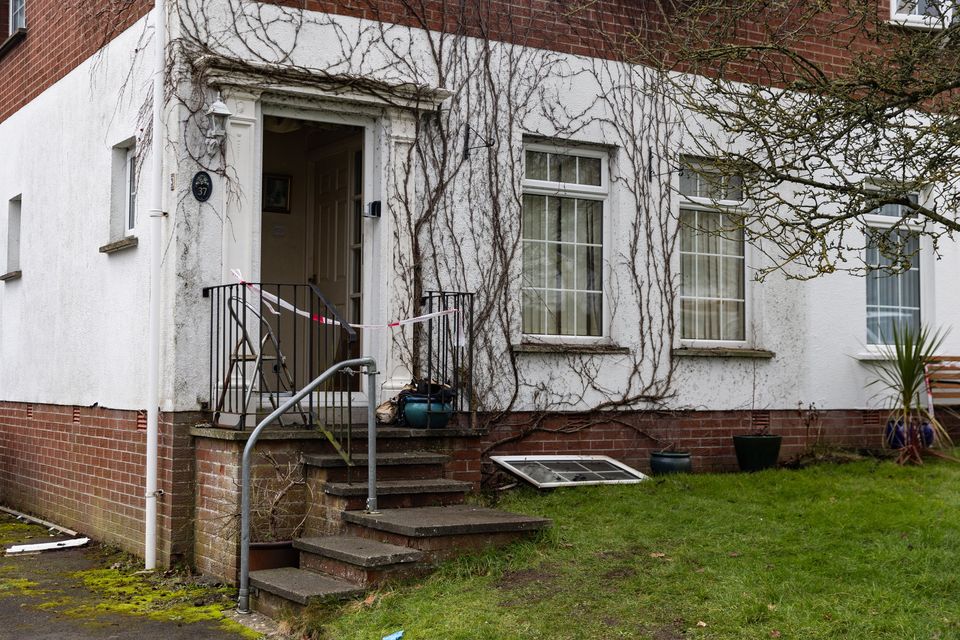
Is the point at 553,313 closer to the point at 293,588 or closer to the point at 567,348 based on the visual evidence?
the point at 567,348

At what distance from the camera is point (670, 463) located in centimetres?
948

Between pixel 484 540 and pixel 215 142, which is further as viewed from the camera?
pixel 215 142

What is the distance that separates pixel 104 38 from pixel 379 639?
6.06m

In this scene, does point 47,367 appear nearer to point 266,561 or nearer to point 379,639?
point 266,561

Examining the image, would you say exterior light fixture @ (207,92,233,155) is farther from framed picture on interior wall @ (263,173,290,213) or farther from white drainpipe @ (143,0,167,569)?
framed picture on interior wall @ (263,173,290,213)

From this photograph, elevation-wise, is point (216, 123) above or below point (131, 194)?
above

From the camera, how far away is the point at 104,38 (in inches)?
376

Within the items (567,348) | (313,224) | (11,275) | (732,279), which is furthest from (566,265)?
(11,275)

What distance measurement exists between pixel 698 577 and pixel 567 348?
3.52 meters

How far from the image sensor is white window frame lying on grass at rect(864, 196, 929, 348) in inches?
438

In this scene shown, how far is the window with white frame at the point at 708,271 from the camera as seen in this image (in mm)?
10211

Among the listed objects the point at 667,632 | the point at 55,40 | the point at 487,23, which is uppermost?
the point at 55,40

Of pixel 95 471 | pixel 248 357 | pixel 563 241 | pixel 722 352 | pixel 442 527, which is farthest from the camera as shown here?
pixel 722 352

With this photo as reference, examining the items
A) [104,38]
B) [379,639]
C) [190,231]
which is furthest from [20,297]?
[379,639]
